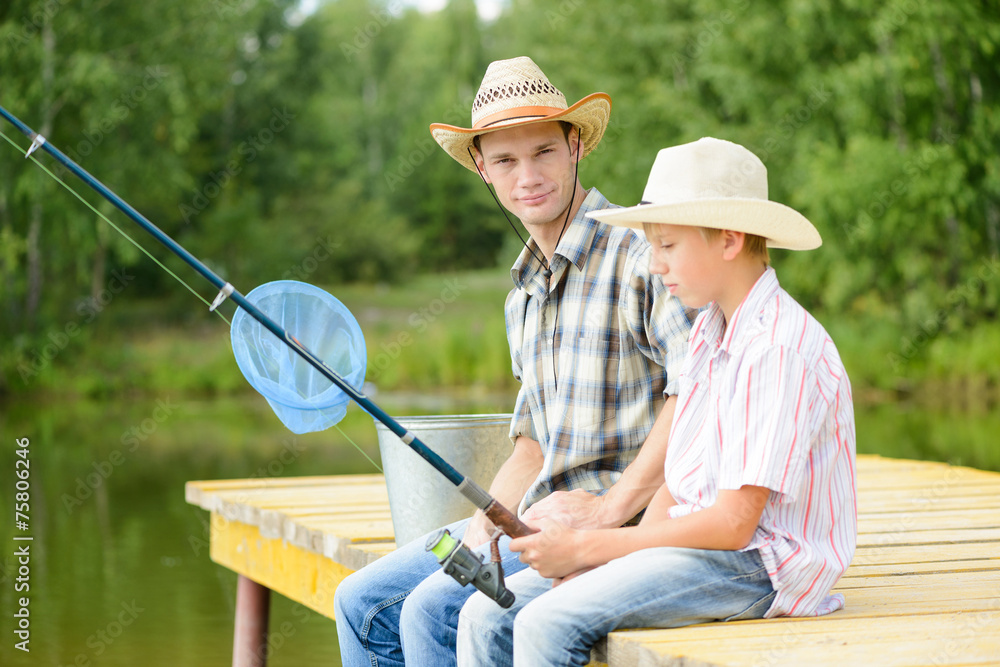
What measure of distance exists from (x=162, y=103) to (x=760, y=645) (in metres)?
15.5

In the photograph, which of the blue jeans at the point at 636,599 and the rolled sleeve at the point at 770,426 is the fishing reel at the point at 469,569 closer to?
the blue jeans at the point at 636,599

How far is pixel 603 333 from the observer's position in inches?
87.5

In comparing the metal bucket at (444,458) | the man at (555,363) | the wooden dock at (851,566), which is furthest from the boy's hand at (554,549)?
the metal bucket at (444,458)

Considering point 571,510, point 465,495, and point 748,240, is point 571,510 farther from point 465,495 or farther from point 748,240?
point 748,240

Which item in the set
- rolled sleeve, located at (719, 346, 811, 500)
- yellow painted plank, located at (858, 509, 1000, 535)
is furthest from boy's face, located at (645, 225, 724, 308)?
yellow painted plank, located at (858, 509, 1000, 535)

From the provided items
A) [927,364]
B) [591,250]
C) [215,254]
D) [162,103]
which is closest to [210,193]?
[215,254]

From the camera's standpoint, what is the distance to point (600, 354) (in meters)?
2.22

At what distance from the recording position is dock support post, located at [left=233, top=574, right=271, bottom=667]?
4129 mm

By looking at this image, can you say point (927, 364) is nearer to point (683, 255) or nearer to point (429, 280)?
point (683, 255)

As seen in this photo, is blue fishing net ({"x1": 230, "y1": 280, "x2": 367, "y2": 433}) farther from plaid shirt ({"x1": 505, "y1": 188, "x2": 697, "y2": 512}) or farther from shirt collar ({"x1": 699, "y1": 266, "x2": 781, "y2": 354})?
shirt collar ({"x1": 699, "y1": 266, "x2": 781, "y2": 354})

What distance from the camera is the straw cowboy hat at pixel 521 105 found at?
232 centimetres

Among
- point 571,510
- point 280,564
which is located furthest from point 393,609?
point 280,564

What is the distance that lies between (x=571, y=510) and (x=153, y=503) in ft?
22.2

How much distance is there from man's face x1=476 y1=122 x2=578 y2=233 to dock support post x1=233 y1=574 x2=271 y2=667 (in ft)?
7.59
